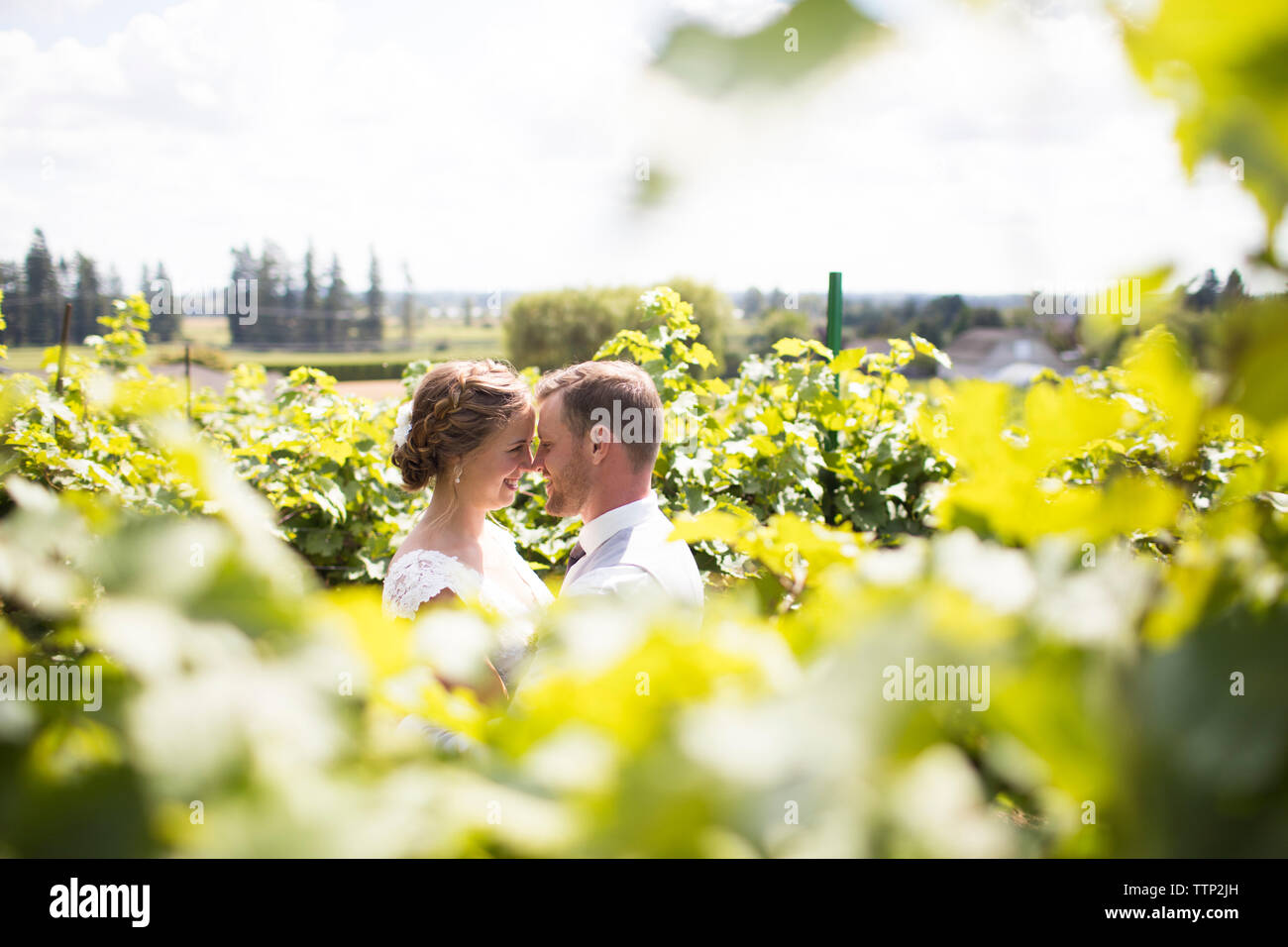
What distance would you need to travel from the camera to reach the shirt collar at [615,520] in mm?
2846

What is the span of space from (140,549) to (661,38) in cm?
47

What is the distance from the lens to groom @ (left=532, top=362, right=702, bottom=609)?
2840mm

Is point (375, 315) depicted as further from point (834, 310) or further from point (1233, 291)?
point (1233, 291)

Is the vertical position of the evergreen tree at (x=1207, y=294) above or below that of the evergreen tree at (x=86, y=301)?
below

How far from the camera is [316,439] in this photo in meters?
4.93

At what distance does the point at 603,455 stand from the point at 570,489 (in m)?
0.19

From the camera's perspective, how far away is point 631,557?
2.57 metres

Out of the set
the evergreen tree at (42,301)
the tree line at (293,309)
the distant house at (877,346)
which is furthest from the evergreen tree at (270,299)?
the distant house at (877,346)

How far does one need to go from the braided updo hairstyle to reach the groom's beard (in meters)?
0.29

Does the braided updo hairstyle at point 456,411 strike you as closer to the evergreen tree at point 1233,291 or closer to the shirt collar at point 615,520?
the shirt collar at point 615,520

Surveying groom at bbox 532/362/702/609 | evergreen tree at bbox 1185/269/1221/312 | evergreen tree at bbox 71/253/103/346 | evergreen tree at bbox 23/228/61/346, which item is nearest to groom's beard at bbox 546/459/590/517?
groom at bbox 532/362/702/609

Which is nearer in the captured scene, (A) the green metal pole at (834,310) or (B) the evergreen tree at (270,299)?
(A) the green metal pole at (834,310)

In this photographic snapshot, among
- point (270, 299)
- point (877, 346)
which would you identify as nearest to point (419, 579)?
point (877, 346)
